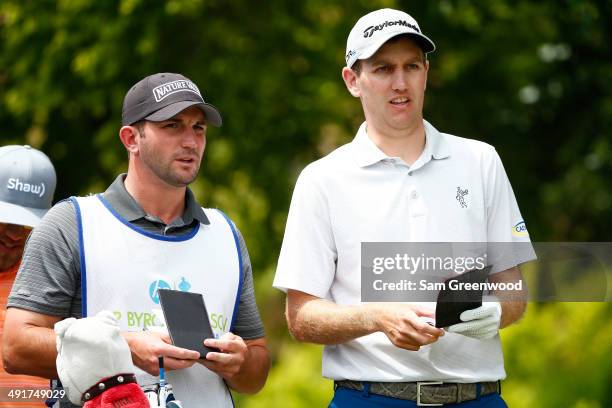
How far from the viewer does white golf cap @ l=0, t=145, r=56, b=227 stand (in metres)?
4.79

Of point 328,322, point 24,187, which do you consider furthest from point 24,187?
point 328,322

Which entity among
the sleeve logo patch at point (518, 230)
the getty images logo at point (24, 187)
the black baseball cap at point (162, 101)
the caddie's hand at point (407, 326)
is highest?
the black baseball cap at point (162, 101)

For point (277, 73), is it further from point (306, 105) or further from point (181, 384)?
point (181, 384)

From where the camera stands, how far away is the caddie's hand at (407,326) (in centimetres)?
375

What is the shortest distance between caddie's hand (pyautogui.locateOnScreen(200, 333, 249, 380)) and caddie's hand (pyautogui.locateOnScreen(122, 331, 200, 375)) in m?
0.07

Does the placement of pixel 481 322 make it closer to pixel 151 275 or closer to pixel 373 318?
pixel 373 318

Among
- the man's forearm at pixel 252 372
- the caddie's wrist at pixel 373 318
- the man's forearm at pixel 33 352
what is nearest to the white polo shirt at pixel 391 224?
the caddie's wrist at pixel 373 318

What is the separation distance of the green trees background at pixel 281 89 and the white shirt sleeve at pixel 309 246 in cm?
Answer: 534

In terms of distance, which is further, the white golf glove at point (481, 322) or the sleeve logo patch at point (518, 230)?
the sleeve logo patch at point (518, 230)

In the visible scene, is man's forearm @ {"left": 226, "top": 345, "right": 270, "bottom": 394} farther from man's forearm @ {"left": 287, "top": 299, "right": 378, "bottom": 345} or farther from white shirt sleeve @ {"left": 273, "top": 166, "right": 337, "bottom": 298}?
white shirt sleeve @ {"left": 273, "top": 166, "right": 337, "bottom": 298}

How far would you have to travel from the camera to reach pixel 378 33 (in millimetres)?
4258

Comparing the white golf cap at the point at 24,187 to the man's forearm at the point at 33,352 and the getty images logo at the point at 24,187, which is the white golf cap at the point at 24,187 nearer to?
the getty images logo at the point at 24,187

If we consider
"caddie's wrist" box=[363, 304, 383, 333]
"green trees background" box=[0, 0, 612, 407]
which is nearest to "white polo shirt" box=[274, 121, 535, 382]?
"caddie's wrist" box=[363, 304, 383, 333]

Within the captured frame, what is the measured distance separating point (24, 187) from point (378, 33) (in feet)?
5.56
